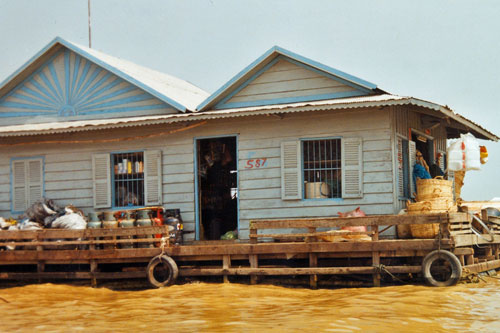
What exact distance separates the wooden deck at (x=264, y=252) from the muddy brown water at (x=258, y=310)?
1.51ft

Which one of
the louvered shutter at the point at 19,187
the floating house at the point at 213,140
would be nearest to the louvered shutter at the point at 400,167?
the floating house at the point at 213,140

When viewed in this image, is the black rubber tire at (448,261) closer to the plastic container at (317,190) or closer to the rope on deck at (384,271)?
the rope on deck at (384,271)

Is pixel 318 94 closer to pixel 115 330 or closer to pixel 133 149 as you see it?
pixel 133 149

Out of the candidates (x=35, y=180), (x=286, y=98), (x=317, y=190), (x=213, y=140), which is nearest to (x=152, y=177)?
(x=213, y=140)

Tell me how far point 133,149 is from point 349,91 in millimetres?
5686

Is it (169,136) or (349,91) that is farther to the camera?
(169,136)

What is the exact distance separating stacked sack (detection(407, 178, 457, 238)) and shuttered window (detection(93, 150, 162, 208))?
6617mm

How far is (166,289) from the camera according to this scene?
1424 centimetres

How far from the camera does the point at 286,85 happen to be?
16.6 meters

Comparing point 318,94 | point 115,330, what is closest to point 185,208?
point 318,94

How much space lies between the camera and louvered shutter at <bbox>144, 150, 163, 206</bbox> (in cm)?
1709

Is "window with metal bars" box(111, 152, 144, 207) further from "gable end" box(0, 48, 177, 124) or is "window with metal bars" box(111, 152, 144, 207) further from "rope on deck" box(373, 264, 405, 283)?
"rope on deck" box(373, 264, 405, 283)

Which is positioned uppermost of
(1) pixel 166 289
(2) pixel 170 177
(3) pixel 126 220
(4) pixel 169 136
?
(4) pixel 169 136

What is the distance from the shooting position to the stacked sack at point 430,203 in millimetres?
13586
